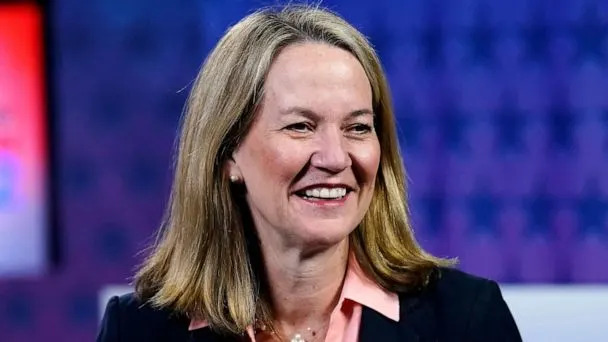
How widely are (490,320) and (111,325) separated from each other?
1.96ft

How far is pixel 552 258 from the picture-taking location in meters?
2.14

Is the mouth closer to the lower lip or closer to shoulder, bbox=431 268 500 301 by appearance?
the lower lip

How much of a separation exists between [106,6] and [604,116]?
1224 mm

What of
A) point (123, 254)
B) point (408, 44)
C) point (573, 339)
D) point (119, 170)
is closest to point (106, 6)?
point (119, 170)

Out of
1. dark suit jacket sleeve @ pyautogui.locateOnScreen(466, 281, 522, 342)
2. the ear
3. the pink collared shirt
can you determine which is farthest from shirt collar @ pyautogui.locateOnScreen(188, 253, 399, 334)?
the ear

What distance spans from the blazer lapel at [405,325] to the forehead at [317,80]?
32cm

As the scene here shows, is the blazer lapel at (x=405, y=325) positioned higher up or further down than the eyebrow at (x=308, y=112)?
further down

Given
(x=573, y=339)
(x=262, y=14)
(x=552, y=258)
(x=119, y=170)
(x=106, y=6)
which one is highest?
(x=106, y=6)

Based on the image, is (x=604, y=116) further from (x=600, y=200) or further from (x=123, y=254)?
(x=123, y=254)

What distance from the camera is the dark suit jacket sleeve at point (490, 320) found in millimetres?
1421

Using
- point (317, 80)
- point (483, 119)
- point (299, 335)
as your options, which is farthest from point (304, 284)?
point (483, 119)

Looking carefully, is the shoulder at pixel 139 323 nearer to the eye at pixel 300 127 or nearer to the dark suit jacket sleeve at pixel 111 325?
the dark suit jacket sleeve at pixel 111 325

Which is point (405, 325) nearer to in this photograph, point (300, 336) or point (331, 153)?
point (300, 336)

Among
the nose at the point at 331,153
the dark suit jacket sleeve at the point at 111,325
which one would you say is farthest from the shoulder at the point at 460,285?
the dark suit jacket sleeve at the point at 111,325
